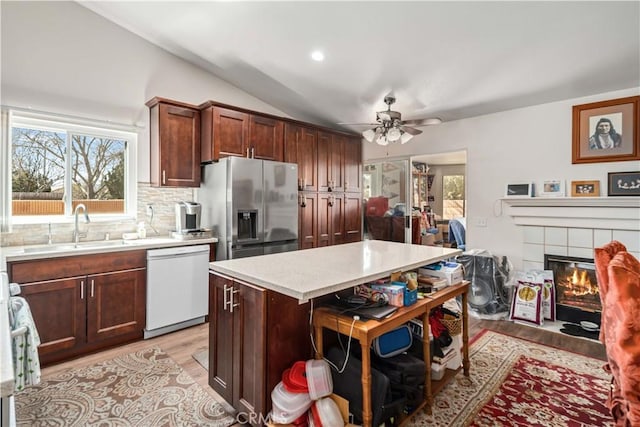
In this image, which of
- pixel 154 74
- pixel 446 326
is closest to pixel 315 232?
pixel 446 326

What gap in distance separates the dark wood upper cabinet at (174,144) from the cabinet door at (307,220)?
4.62 feet

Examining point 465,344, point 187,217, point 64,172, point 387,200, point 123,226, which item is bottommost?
point 465,344

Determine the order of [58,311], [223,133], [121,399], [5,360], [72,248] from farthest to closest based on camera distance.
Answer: [223,133] < [72,248] < [58,311] < [121,399] < [5,360]

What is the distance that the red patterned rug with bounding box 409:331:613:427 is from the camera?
1.93 m

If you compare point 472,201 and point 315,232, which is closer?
point 472,201

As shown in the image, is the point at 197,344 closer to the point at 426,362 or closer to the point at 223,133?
the point at 426,362

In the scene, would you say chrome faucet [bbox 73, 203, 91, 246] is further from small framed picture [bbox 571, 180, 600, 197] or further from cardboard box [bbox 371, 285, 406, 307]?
small framed picture [bbox 571, 180, 600, 197]

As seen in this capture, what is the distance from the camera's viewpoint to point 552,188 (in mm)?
3543

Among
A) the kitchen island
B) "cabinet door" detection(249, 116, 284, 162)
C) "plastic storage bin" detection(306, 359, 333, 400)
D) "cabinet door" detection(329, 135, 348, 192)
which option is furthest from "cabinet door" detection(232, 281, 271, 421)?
"cabinet door" detection(329, 135, 348, 192)

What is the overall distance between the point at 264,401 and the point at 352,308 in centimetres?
67

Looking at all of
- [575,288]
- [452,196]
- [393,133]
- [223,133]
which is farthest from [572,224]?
[452,196]

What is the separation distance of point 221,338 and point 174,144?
8.01 ft

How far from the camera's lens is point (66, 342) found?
266 centimetres

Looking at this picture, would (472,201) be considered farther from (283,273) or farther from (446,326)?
(283,273)
